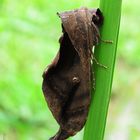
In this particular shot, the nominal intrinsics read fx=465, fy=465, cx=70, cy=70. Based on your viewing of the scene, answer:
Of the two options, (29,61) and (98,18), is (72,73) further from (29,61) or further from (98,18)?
(29,61)

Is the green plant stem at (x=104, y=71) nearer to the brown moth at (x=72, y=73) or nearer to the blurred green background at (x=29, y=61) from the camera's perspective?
the brown moth at (x=72, y=73)

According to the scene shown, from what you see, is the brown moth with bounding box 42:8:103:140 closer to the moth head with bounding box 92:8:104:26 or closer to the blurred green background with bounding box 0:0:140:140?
the moth head with bounding box 92:8:104:26

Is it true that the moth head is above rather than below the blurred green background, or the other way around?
above

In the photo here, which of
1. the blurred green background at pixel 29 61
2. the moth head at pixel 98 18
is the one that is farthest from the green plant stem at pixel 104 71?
the blurred green background at pixel 29 61

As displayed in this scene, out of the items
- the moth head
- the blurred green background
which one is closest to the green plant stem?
the moth head

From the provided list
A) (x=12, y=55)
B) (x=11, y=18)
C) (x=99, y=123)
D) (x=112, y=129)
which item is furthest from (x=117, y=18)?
(x=112, y=129)

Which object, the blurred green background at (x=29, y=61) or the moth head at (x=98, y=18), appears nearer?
the moth head at (x=98, y=18)
